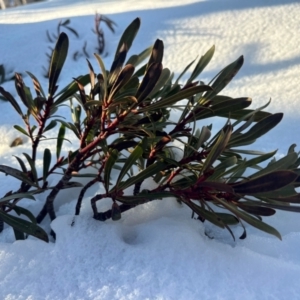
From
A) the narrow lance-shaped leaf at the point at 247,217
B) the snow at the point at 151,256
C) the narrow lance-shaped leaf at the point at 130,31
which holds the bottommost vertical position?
the snow at the point at 151,256

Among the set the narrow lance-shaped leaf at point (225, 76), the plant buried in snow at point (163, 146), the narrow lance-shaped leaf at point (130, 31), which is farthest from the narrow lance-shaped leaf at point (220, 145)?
the narrow lance-shaped leaf at point (130, 31)

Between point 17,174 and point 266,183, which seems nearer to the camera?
point 266,183

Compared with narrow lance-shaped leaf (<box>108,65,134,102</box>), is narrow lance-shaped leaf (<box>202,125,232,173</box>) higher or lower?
lower

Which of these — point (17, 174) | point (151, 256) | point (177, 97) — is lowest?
point (151, 256)

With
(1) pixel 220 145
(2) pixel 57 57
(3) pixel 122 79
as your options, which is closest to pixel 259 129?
(1) pixel 220 145

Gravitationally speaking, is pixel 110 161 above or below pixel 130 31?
below

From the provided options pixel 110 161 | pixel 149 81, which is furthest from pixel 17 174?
pixel 149 81

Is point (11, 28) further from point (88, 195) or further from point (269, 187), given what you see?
point (269, 187)

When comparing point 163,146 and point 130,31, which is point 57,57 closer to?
point 130,31

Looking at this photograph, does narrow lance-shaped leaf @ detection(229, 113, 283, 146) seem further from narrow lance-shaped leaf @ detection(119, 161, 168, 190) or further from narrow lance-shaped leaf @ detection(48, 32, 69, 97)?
narrow lance-shaped leaf @ detection(48, 32, 69, 97)

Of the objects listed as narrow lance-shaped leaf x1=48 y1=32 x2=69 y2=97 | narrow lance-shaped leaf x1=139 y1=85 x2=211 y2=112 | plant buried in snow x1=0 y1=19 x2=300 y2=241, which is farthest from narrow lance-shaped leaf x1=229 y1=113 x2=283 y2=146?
narrow lance-shaped leaf x1=48 y1=32 x2=69 y2=97

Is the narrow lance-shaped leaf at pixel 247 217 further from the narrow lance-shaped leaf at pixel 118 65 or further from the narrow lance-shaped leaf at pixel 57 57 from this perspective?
the narrow lance-shaped leaf at pixel 57 57

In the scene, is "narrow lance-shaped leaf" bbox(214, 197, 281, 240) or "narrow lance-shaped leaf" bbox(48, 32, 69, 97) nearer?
"narrow lance-shaped leaf" bbox(214, 197, 281, 240)

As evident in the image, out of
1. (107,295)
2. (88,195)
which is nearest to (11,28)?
(88,195)
